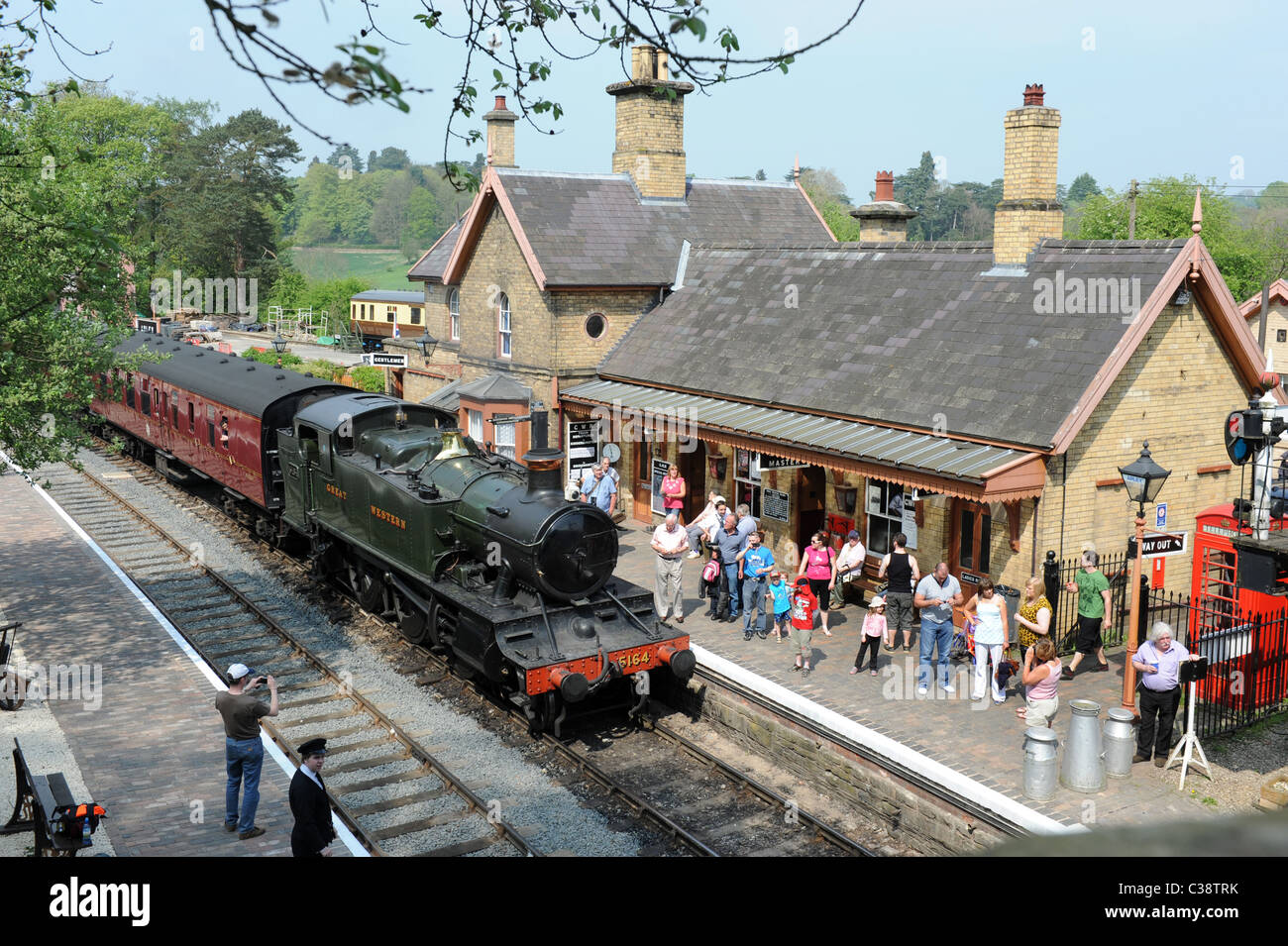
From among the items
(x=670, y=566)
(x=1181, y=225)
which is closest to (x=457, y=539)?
(x=670, y=566)

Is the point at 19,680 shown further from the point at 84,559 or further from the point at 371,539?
the point at 84,559

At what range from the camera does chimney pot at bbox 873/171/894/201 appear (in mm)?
27397

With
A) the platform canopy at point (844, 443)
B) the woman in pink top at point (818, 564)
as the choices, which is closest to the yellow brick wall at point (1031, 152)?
the platform canopy at point (844, 443)

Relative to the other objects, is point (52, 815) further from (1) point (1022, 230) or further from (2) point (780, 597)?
(1) point (1022, 230)

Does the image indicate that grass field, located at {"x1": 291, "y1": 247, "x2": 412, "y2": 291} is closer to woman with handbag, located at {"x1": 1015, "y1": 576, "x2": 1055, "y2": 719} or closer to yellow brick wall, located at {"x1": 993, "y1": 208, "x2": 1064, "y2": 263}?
yellow brick wall, located at {"x1": 993, "y1": 208, "x2": 1064, "y2": 263}

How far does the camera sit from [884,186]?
2761 centimetres

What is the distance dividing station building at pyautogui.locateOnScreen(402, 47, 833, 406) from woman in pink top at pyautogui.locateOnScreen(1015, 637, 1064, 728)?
A: 1321 centimetres

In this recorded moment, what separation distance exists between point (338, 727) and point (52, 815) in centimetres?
518

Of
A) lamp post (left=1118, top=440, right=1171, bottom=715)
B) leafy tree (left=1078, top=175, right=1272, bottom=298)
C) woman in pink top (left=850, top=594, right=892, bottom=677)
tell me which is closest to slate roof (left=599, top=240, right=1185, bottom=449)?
lamp post (left=1118, top=440, right=1171, bottom=715)

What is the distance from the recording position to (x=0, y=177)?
46.7ft

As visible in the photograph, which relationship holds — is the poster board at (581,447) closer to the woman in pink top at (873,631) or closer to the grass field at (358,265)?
the woman in pink top at (873,631)

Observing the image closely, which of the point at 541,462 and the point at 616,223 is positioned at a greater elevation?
the point at 616,223

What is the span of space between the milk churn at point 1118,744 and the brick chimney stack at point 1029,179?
27.5 feet

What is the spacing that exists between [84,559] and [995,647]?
16.0 meters
